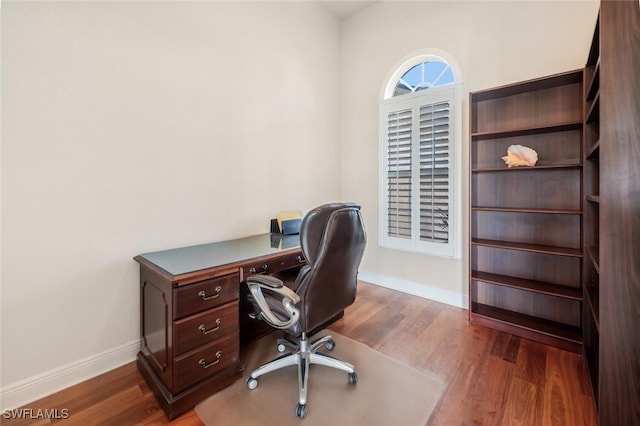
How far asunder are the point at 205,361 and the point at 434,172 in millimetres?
2539

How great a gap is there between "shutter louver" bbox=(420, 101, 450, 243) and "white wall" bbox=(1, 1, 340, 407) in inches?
63.9

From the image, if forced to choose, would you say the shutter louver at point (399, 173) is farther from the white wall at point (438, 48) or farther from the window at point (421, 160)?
the white wall at point (438, 48)

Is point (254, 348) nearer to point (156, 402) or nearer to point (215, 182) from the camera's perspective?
point (156, 402)

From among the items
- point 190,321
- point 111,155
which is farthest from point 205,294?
point 111,155

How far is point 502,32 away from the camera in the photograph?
7.72 feet

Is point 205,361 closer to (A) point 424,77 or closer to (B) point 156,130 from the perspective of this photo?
(B) point 156,130

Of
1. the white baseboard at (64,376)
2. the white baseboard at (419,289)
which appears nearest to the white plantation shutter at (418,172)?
the white baseboard at (419,289)

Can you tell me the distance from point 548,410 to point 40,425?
2.60 meters

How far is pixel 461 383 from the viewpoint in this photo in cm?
163

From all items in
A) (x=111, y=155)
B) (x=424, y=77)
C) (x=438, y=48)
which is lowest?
(x=111, y=155)

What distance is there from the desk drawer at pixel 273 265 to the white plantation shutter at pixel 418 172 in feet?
4.91

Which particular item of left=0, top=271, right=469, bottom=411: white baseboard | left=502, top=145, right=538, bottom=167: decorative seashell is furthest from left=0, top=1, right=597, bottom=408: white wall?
left=502, top=145, right=538, bottom=167: decorative seashell

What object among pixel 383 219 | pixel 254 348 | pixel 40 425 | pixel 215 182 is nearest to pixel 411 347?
pixel 254 348

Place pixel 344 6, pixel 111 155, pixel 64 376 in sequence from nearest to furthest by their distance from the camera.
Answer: pixel 64 376
pixel 111 155
pixel 344 6
